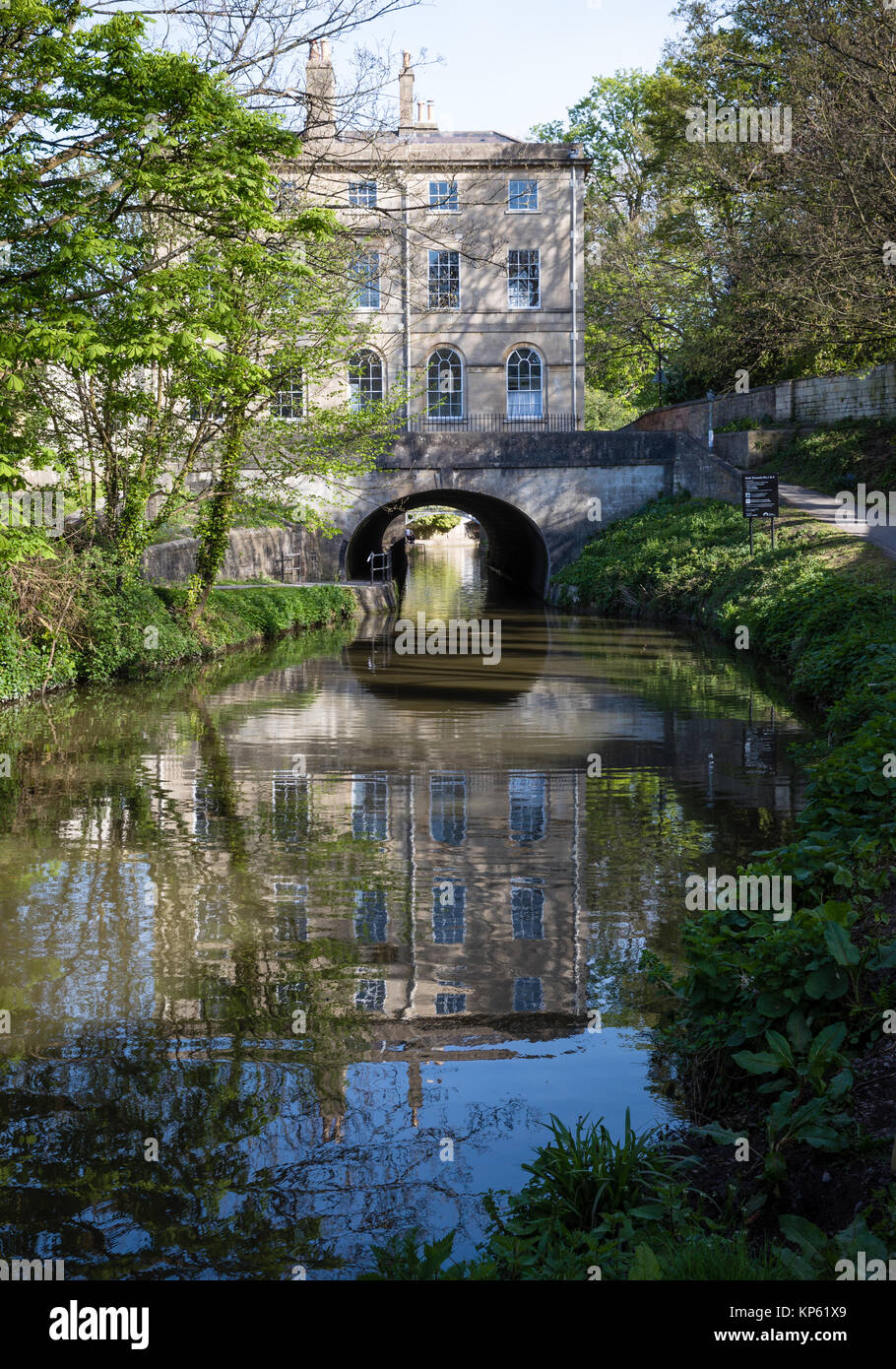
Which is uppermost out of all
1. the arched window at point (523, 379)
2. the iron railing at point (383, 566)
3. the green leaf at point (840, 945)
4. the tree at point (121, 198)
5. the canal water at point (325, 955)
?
the arched window at point (523, 379)

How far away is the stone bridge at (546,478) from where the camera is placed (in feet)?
114

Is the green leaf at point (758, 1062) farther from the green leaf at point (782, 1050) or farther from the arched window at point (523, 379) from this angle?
the arched window at point (523, 379)

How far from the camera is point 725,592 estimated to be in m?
25.7

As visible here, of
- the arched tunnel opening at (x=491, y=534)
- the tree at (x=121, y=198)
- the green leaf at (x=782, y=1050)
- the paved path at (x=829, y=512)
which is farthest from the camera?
the arched tunnel opening at (x=491, y=534)

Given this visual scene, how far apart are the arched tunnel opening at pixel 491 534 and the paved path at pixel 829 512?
8.50 m

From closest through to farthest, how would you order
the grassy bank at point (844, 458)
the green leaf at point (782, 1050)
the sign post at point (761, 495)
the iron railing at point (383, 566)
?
the green leaf at point (782, 1050) < the sign post at point (761, 495) < the grassy bank at point (844, 458) < the iron railing at point (383, 566)

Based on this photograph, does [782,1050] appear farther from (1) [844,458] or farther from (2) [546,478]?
→ (2) [546,478]

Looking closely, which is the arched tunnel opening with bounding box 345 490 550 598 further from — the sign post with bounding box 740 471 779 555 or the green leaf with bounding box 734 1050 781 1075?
the green leaf with bounding box 734 1050 781 1075

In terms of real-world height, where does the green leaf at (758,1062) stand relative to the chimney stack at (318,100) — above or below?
below

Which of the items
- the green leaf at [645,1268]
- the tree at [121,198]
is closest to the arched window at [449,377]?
the tree at [121,198]

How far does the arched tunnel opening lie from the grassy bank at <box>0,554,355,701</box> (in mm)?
12298

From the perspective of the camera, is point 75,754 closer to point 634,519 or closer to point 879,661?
point 879,661

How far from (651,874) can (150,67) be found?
805 centimetres

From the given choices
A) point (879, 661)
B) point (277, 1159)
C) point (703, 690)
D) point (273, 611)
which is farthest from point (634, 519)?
point (277, 1159)
